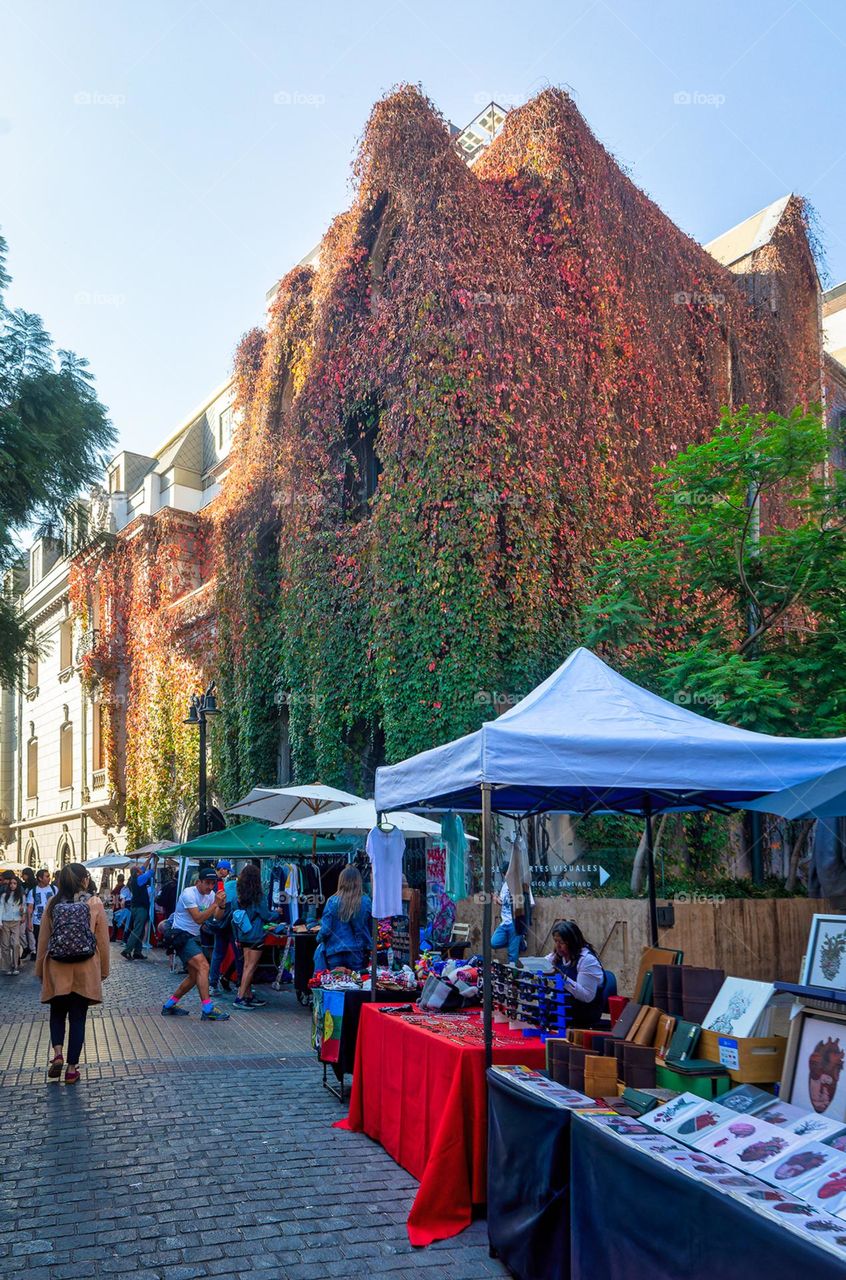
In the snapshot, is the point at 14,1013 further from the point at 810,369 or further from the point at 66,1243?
the point at 810,369

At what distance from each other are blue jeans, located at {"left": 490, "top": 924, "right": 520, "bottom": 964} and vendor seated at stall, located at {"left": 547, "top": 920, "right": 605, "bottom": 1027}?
6.55 metres

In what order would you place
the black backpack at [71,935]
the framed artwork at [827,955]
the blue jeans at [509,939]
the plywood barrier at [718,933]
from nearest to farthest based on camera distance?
the framed artwork at [827,955], the black backpack at [71,935], the plywood barrier at [718,933], the blue jeans at [509,939]

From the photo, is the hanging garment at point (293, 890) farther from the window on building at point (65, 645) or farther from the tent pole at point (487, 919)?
the window on building at point (65, 645)

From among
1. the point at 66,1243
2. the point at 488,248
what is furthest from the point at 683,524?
the point at 66,1243

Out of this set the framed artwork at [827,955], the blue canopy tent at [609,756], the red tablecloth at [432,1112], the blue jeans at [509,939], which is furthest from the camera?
the blue jeans at [509,939]

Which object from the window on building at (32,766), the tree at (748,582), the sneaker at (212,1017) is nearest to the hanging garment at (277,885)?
the sneaker at (212,1017)

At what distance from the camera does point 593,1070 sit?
5.12 meters

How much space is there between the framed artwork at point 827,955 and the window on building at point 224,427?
3124 centimetres

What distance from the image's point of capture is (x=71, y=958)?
28.5 ft

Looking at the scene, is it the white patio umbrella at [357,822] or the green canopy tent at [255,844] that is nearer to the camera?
the white patio umbrella at [357,822]

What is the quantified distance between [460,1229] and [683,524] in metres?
10.8

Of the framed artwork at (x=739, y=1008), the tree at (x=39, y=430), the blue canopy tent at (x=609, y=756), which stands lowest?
the framed artwork at (x=739, y=1008)

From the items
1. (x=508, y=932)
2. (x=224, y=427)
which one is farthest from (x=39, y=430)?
(x=224, y=427)

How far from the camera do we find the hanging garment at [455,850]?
9492 mm
